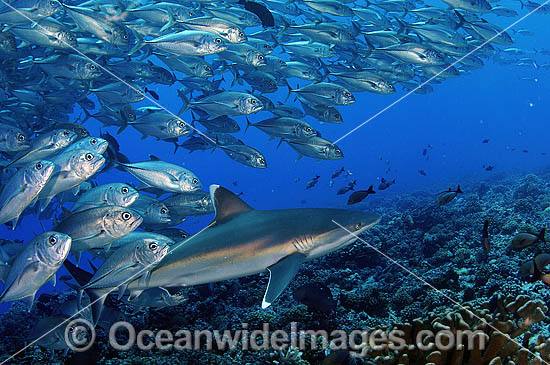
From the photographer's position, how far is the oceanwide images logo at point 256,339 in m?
3.54

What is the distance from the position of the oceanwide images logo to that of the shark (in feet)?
3.59

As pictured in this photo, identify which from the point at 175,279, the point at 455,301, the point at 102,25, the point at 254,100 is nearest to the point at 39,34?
the point at 102,25

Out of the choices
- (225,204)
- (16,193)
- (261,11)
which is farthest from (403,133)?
(16,193)

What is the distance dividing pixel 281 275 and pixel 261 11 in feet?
26.3

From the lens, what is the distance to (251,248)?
338cm

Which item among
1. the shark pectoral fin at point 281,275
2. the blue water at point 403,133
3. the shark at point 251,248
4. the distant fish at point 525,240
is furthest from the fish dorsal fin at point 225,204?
the blue water at point 403,133

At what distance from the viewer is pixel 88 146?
14.9ft

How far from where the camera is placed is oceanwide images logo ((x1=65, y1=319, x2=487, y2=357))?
3541 millimetres

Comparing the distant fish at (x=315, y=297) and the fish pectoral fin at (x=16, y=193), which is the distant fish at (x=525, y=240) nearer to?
the distant fish at (x=315, y=297)

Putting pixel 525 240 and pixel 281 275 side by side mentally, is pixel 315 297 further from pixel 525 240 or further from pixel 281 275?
pixel 525 240

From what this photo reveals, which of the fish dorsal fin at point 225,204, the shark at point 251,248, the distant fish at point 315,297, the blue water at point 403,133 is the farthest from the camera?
the blue water at point 403,133

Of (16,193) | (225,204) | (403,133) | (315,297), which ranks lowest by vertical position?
(403,133)

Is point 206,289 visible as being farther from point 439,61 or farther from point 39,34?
point 439,61

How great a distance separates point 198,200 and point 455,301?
14.6 feet
